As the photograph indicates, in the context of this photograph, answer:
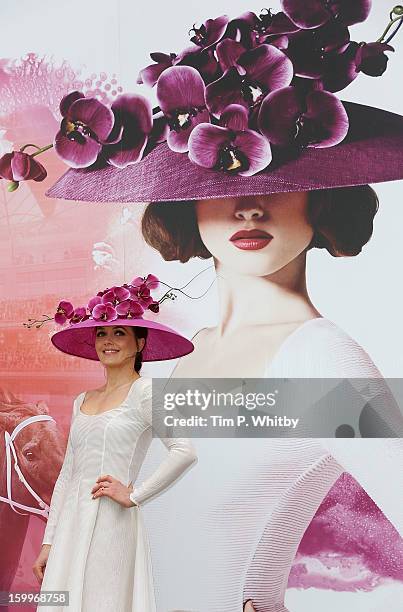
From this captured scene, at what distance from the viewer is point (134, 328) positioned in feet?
7.86

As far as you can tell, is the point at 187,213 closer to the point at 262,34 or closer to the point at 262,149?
the point at 262,149

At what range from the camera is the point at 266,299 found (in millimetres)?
2627

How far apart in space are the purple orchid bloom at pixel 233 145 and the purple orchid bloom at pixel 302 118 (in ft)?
0.20

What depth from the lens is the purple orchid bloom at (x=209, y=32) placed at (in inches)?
105

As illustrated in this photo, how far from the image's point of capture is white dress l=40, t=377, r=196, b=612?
220 centimetres

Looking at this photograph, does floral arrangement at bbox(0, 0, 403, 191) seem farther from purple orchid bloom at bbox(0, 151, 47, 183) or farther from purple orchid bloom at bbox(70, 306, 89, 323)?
purple orchid bloom at bbox(70, 306, 89, 323)

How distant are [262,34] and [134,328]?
1.04 m

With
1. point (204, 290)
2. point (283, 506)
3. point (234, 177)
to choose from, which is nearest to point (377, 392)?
point (283, 506)

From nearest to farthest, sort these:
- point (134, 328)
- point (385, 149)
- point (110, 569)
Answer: point (110, 569), point (134, 328), point (385, 149)

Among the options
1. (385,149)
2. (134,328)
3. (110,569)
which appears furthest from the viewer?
(385,149)

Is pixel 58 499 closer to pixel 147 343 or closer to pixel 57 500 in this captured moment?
pixel 57 500

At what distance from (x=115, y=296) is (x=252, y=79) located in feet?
2.73

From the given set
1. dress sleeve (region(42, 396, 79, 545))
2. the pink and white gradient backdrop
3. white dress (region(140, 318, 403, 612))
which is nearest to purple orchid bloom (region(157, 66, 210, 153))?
the pink and white gradient backdrop

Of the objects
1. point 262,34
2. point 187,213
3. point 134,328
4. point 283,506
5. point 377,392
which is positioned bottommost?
point 283,506
